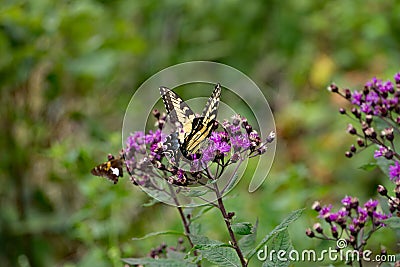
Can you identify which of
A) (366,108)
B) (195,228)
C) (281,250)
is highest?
(366,108)

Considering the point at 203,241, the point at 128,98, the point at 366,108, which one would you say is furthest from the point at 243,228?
the point at 128,98

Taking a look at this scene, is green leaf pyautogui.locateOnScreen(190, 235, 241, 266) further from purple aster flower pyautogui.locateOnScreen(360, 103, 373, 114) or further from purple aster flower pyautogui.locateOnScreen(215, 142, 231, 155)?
purple aster flower pyautogui.locateOnScreen(360, 103, 373, 114)

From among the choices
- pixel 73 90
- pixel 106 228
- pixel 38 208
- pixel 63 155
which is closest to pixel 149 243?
pixel 106 228

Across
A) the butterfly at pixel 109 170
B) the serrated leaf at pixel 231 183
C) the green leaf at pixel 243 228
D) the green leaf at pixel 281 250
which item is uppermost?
the butterfly at pixel 109 170

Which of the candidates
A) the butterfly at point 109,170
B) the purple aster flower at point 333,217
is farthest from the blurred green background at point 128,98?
the butterfly at point 109,170

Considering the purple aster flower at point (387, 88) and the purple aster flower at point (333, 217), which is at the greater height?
the purple aster flower at point (387, 88)

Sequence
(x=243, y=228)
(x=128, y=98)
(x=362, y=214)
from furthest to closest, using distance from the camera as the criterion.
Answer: (x=128, y=98) → (x=362, y=214) → (x=243, y=228)

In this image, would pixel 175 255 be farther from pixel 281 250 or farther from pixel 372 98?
pixel 372 98

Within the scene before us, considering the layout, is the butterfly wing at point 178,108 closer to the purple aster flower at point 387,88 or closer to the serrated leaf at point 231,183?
the serrated leaf at point 231,183
